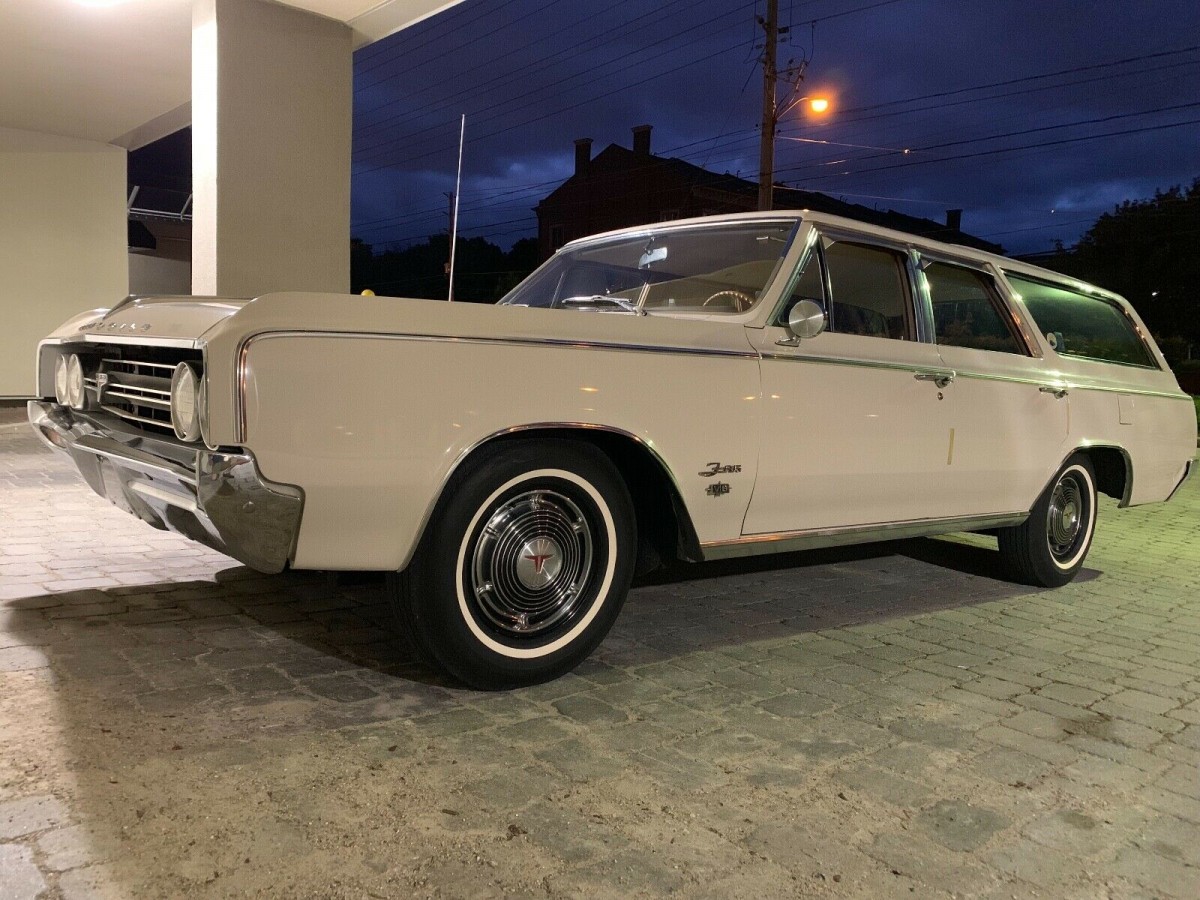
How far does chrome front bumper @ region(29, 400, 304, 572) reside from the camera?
2730mm

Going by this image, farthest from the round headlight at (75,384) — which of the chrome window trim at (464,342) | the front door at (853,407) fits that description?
the front door at (853,407)

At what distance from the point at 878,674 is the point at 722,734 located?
982 millimetres

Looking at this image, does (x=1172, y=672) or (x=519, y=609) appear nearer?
(x=519, y=609)

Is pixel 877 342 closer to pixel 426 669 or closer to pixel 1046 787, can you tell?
pixel 1046 787

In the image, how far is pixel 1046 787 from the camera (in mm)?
2730

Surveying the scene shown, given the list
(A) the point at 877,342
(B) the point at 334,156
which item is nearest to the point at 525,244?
(B) the point at 334,156

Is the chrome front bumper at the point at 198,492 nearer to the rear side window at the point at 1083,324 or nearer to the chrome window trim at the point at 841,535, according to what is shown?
the chrome window trim at the point at 841,535

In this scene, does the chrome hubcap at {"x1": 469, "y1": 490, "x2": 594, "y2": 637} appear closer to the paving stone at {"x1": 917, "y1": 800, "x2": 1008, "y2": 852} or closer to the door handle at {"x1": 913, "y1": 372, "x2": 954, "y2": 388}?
the paving stone at {"x1": 917, "y1": 800, "x2": 1008, "y2": 852}

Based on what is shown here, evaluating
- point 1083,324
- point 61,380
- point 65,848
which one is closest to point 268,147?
point 61,380

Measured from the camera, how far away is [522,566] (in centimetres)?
327

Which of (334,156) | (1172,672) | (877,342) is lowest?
(1172,672)

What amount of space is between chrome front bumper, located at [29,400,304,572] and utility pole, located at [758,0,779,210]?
15366 mm

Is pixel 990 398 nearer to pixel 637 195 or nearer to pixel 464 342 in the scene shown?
pixel 464 342

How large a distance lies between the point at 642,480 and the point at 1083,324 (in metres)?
3.65
